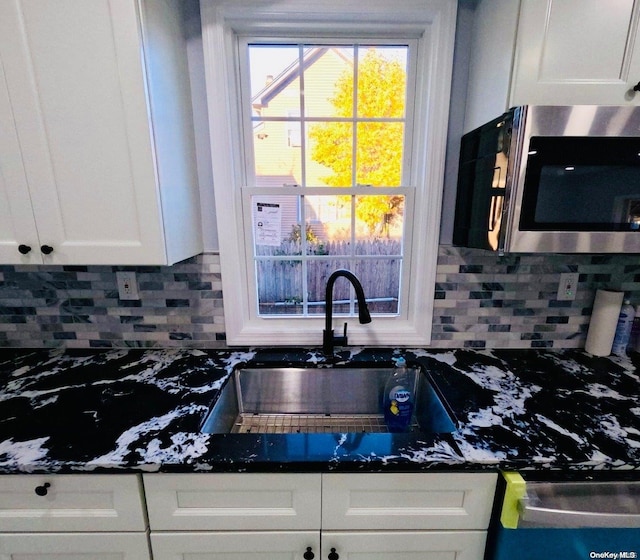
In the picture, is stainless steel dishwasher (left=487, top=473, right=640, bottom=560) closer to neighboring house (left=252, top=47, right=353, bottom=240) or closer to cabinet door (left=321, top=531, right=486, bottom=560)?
cabinet door (left=321, top=531, right=486, bottom=560)

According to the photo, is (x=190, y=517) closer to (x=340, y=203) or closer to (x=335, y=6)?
(x=340, y=203)

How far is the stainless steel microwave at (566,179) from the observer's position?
86 cm

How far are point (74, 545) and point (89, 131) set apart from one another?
1206mm

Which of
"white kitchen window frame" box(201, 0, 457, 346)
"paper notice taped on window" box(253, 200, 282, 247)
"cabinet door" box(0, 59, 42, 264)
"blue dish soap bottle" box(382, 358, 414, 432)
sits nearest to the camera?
"cabinet door" box(0, 59, 42, 264)

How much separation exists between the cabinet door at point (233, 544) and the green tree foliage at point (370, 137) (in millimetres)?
1135

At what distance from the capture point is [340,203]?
1.36 metres

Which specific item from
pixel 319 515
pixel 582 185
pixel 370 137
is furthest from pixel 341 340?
pixel 582 185

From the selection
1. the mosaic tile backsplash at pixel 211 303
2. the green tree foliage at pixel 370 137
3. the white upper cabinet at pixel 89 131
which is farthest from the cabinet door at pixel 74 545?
the green tree foliage at pixel 370 137

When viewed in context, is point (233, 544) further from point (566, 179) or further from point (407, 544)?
point (566, 179)

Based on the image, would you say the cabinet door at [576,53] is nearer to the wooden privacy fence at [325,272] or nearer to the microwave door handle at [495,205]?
the microwave door handle at [495,205]

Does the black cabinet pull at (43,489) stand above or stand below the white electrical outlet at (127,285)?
below

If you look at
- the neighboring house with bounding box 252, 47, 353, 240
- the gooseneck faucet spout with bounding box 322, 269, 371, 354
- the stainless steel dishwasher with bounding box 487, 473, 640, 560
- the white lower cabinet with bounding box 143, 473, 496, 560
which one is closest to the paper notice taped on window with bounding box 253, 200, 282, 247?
the neighboring house with bounding box 252, 47, 353, 240

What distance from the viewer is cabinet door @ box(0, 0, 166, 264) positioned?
87 centimetres

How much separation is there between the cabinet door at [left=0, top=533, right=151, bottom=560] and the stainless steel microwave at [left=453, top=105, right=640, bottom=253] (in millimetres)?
1383
